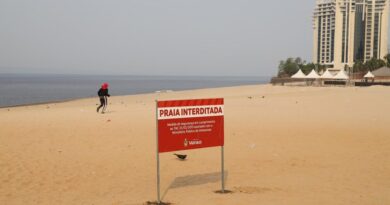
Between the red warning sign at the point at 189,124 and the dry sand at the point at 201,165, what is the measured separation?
860 millimetres

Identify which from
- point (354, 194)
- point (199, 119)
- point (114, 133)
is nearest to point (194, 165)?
point (199, 119)

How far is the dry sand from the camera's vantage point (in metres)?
7.25

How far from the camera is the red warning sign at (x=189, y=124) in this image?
670 cm

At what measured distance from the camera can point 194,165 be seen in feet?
32.1

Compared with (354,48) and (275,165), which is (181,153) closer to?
(275,165)

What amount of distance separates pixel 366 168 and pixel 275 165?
5.91 feet

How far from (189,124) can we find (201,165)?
299cm

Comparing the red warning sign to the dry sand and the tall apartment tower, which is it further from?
the tall apartment tower

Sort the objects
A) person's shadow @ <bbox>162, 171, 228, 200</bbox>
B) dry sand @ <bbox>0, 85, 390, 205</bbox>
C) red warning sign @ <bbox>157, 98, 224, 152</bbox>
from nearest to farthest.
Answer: red warning sign @ <bbox>157, 98, 224, 152</bbox> < dry sand @ <bbox>0, 85, 390, 205</bbox> < person's shadow @ <bbox>162, 171, 228, 200</bbox>

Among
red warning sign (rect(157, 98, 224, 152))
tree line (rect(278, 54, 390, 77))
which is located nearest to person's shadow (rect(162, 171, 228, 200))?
red warning sign (rect(157, 98, 224, 152))

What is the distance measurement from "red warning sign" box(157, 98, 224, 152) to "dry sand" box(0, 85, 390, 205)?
2.82ft

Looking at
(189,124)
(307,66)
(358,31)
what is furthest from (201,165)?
(358,31)

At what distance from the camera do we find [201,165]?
9.76 m

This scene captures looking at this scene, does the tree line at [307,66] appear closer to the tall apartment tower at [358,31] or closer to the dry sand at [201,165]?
the tall apartment tower at [358,31]
